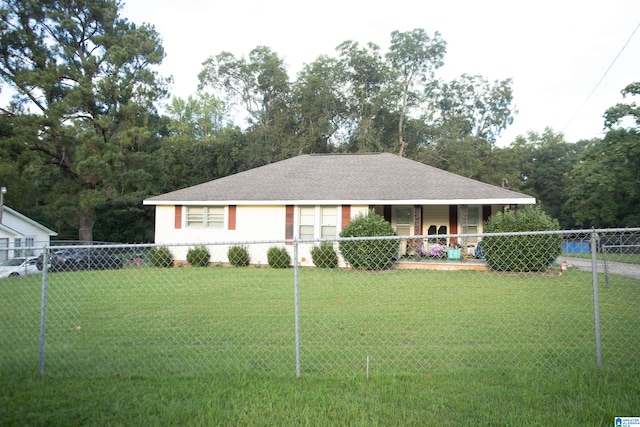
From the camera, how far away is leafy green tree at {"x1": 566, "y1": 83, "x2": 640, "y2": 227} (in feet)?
90.1

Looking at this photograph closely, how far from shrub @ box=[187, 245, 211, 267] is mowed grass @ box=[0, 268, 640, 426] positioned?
7.41 meters

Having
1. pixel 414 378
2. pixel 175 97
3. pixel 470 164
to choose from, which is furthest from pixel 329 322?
pixel 175 97

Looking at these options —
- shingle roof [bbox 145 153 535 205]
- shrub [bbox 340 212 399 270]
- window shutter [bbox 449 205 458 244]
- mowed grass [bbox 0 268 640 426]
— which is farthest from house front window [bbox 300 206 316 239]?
mowed grass [bbox 0 268 640 426]

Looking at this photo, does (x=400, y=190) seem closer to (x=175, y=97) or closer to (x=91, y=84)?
(x=91, y=84)

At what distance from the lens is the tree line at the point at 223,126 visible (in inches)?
1002

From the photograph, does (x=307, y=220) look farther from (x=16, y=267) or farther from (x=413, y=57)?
(x=413, y=57)

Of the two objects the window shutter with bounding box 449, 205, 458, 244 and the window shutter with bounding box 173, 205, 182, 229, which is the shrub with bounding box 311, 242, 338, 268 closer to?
the window shutter with bounding box 449, 205, 458, 244

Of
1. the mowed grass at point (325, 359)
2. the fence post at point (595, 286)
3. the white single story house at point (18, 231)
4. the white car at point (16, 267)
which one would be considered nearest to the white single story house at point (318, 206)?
the white car at point (16, 267)

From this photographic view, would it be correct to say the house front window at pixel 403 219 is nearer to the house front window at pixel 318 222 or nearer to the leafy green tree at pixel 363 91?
the house front window at pixel 318 222

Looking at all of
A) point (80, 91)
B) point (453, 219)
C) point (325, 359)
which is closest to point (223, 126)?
point (80, 91)

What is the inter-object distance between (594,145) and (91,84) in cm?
3293

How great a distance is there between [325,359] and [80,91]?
2504cm

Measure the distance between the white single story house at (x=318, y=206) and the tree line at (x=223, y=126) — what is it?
8.59m

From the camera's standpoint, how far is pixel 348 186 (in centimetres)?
1825
